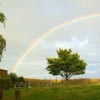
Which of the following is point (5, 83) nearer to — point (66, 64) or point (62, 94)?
point (62, 94)

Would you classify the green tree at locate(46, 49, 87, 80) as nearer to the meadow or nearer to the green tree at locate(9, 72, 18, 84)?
the green tree at locate(9, 72, 18, 84)

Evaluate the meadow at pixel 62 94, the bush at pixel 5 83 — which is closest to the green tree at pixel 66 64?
the bush at pixel 5 83

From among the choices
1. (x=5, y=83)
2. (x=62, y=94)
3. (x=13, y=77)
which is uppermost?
(x=13, y=77)

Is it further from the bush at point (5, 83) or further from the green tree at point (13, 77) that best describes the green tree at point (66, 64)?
the bush at point (5, 83)

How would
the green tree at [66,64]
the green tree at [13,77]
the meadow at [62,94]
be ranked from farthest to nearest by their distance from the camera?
the green tree at [66,64] < the green tree at [13,77] < the meadow at [62,94]

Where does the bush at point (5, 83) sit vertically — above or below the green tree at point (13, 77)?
below

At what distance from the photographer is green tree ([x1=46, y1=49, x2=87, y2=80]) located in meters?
93.4

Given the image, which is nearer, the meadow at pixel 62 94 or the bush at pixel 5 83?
the meadow at pixel 62 94

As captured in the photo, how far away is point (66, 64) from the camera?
3701 inches

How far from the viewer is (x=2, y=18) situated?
138 ft

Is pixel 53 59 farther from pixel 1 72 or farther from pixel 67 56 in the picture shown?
pixel 1 72

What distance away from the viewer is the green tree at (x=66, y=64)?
93.4m

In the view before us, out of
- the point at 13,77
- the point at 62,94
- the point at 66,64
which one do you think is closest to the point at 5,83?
the point at 13,77

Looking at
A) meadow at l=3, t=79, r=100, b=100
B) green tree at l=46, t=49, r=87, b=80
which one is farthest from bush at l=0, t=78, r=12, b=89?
green tree at l=46, t=49, r=87, b=80
